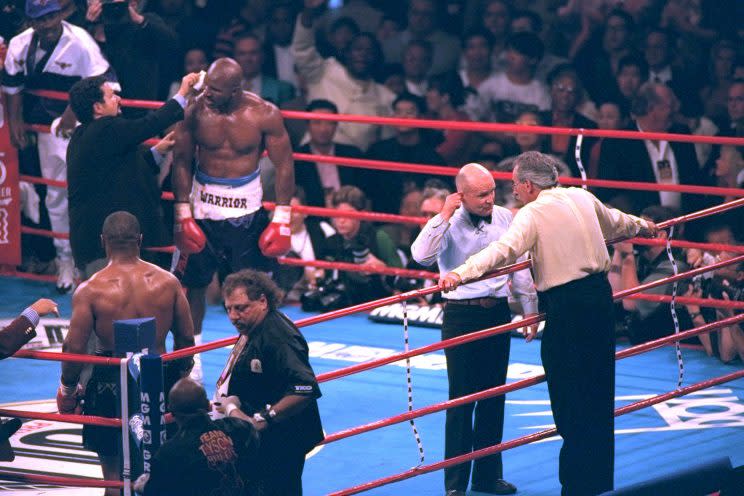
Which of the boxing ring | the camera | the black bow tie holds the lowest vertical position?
the boxing ring

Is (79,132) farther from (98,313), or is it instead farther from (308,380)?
(308,380)

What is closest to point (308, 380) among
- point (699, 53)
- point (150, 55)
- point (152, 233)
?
point (152, 233)

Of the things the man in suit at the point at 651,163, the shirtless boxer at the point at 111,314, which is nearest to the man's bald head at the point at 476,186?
the shirtless boxer at the point at 111,314

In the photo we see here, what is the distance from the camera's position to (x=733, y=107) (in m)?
A: 9.02

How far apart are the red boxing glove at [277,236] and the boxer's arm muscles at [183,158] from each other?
19.6 inches

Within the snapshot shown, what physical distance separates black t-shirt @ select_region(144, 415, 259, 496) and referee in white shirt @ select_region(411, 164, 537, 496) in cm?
161

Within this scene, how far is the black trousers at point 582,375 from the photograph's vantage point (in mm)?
5320

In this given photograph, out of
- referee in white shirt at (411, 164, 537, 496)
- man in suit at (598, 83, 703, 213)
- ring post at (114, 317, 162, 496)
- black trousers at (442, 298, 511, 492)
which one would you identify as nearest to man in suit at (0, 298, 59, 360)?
ring post at (114, 317, 162, 496)

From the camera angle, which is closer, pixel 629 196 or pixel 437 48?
pixel 629 196

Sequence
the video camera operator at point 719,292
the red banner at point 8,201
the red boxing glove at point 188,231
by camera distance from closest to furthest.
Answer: the red boxing glove at point 188,231 → the video camera operator at point 719,292 → the red banner at point 8,201

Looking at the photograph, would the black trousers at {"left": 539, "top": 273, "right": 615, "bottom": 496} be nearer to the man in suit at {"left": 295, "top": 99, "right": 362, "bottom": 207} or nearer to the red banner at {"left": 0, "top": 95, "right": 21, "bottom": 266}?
the man in suit at {"left": 295, "top": 99, "right": 362, "bottom": 207}

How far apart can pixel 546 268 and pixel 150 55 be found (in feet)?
14.8

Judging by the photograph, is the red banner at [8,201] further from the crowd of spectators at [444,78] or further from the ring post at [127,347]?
the ring post at [127,347]

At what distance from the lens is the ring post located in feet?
15.7
